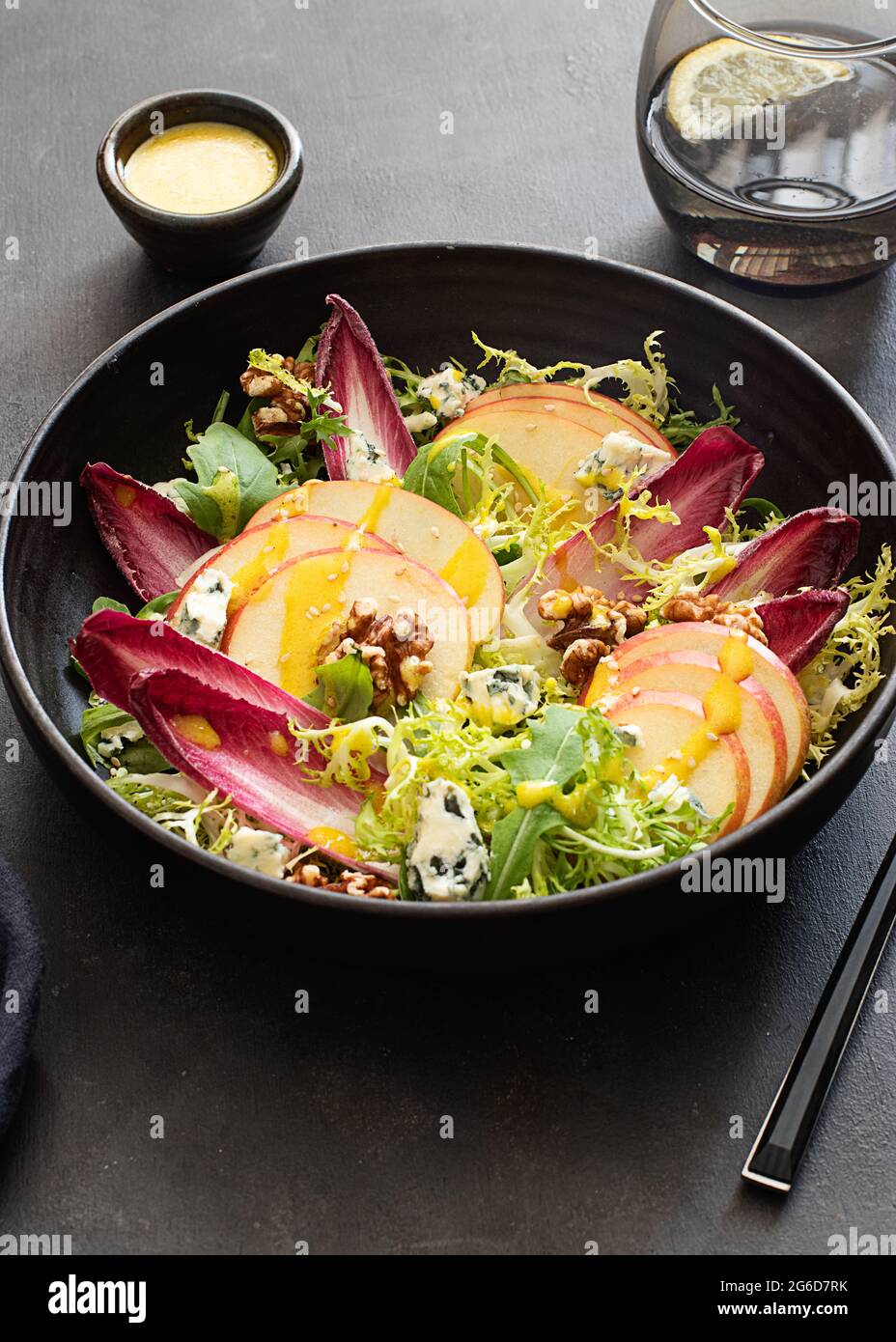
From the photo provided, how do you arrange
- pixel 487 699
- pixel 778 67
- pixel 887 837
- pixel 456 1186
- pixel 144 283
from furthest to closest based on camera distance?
pixel 144 283 → pixel 778 67 → pixel 887 837 → pixel 487 699 → pixel 456 1186

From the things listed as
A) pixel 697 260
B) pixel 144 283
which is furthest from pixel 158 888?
pixel 697 260

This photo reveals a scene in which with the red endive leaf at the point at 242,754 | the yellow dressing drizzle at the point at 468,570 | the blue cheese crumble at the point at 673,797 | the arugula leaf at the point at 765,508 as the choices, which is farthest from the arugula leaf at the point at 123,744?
the arugula leaf at the point at 765,508

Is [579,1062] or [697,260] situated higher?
[697,260]

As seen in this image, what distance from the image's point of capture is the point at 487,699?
96.3 inches

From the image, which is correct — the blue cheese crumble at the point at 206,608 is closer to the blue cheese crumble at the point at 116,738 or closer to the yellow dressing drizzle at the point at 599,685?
the blue cheese crumble at the point at 116,738

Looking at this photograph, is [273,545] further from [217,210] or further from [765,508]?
[217,210]

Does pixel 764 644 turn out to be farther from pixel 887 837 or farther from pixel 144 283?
pixel 144 283

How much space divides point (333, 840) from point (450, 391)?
1163mm

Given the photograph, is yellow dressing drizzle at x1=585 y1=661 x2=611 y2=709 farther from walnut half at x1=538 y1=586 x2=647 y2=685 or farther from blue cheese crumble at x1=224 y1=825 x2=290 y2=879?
blue cheese crumble at x1=224 y1=825 x2=290 y2=879

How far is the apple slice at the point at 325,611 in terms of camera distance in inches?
100

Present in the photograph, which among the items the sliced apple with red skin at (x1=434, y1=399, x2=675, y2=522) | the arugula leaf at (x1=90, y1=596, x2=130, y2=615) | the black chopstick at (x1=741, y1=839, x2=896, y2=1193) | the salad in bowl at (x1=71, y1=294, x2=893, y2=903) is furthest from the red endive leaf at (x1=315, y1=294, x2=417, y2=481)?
the black chopstick at (x1=741, y1=839, x2=896, y2=1193)

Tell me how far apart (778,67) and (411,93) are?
1.20m

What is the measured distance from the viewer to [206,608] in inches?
99.8

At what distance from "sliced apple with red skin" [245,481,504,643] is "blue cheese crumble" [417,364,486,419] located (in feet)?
1.23
